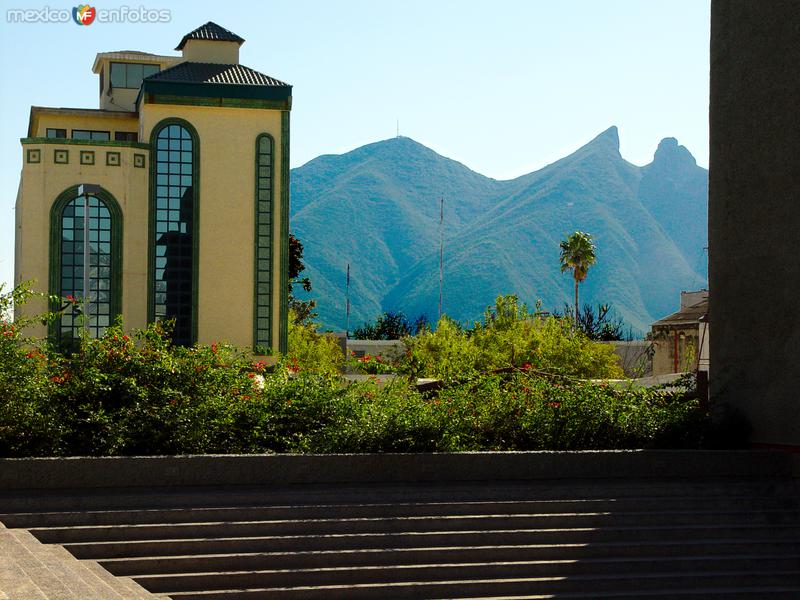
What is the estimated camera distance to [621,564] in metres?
11.3

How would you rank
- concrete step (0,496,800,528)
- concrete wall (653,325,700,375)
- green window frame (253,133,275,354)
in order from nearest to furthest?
1. concrete step (0,496,800,528)
2. concrete wall (653,325,700,375)
3. green window frame (253,133,275,354)

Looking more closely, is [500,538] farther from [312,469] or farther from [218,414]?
[218,414]

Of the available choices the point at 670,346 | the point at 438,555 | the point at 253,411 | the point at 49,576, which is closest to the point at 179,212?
the point at 670,346

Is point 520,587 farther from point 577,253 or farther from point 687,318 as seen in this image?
point 577,253

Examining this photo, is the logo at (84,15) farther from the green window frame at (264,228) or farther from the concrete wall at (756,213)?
the concrete wall at (756,213)

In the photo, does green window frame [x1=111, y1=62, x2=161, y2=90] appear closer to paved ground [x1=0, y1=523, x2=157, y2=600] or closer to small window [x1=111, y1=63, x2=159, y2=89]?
small window [x1=111, y1=63, x2=159, y2=89]

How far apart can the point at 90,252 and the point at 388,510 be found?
37331 mm

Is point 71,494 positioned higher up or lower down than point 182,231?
lower down

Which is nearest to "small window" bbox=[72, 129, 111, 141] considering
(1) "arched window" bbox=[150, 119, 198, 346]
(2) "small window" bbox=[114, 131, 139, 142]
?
(2) "small window" bbox=[114, 131, 139, 142]

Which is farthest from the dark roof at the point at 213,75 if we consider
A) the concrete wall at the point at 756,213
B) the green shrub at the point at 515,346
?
the concrete wall at the point at 756,213

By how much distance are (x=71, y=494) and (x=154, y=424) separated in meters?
1.66

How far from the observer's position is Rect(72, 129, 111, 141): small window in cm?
5130

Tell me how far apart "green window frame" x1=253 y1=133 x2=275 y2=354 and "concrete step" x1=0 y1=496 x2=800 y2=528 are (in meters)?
36.0

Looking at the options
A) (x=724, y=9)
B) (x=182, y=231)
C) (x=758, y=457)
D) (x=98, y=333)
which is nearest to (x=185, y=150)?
(x=182, y=231)
